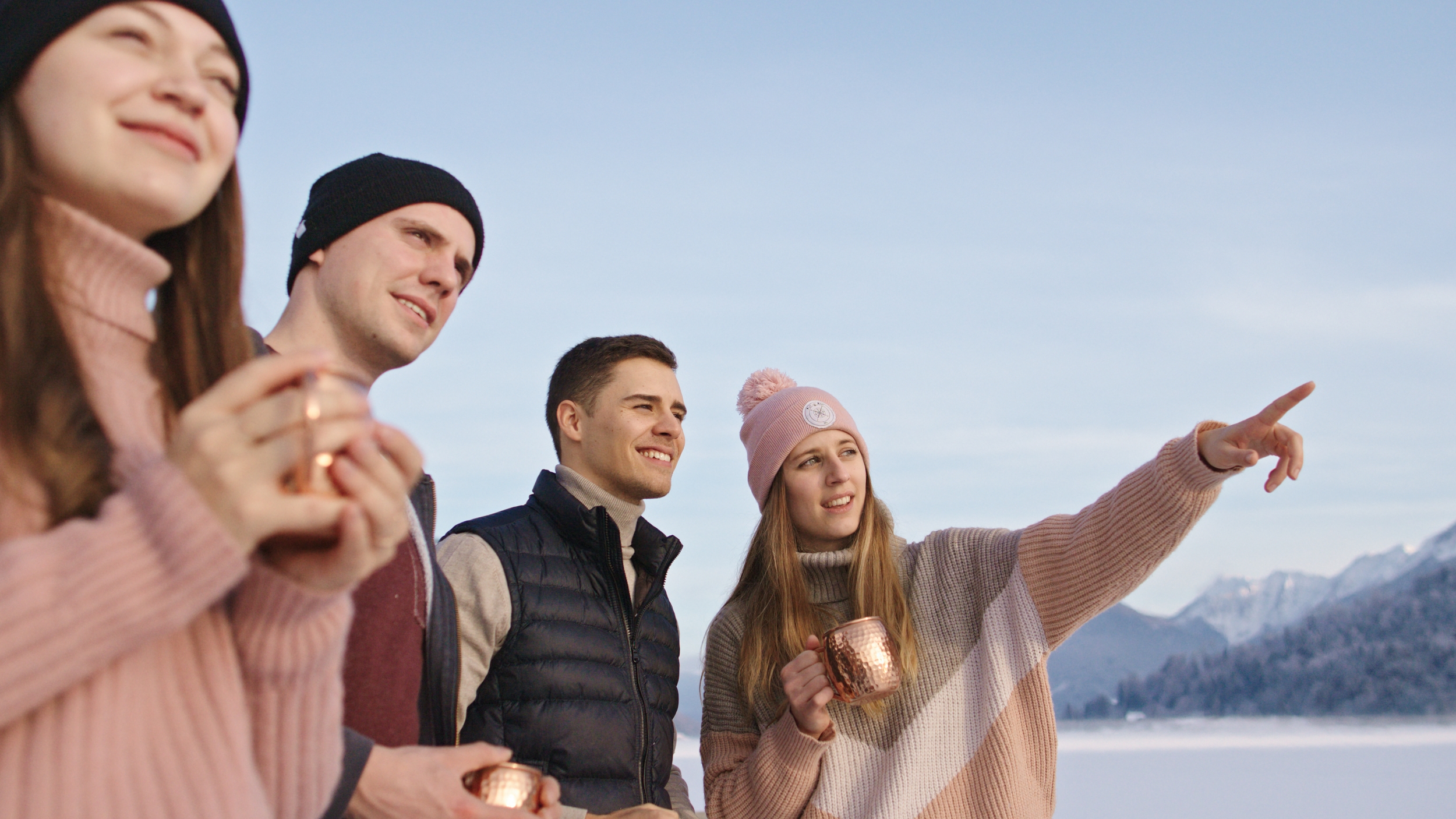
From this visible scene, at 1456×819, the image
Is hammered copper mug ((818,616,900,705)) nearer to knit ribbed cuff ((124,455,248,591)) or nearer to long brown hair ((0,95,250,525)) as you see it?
long brown hair ((0,95,250,525))

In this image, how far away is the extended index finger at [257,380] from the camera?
809mm

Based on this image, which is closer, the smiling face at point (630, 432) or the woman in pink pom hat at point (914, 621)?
the woman in pink pom hat at point (914, 621)

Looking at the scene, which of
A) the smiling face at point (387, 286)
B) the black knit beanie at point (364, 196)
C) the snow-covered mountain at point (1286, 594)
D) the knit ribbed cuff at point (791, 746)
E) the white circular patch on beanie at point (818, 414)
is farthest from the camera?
the snow-covered mountain at point (1286, 594)

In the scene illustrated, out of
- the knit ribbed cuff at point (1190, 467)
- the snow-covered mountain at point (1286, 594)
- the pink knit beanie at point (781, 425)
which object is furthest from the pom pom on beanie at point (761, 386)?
the snow-covered mountain at point (1286, 594)

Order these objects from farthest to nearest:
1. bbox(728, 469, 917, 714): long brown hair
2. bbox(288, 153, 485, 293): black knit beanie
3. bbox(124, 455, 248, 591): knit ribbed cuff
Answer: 1. bbox(728, 469, 917, 714): long brown hair
2. bbox(288, 153, 485, 293): black knit beanie
3. bbox(124, 455, 248, 591): knit ribbed cuff

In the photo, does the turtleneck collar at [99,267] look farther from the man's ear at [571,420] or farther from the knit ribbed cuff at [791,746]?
the man's ear at [571,420]

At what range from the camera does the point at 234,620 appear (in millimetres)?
940

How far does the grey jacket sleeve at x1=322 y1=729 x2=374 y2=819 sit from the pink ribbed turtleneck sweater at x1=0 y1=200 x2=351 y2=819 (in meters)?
0.28

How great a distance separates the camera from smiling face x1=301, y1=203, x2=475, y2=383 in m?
2.22

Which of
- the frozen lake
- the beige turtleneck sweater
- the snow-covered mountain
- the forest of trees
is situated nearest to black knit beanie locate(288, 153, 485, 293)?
the beige turtleneck sweater

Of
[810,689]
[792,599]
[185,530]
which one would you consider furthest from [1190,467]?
[185,530]

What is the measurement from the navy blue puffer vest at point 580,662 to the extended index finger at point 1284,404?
150 cm

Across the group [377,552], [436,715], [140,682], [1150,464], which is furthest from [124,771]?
[1150,464]

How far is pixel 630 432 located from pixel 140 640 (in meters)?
2.32
